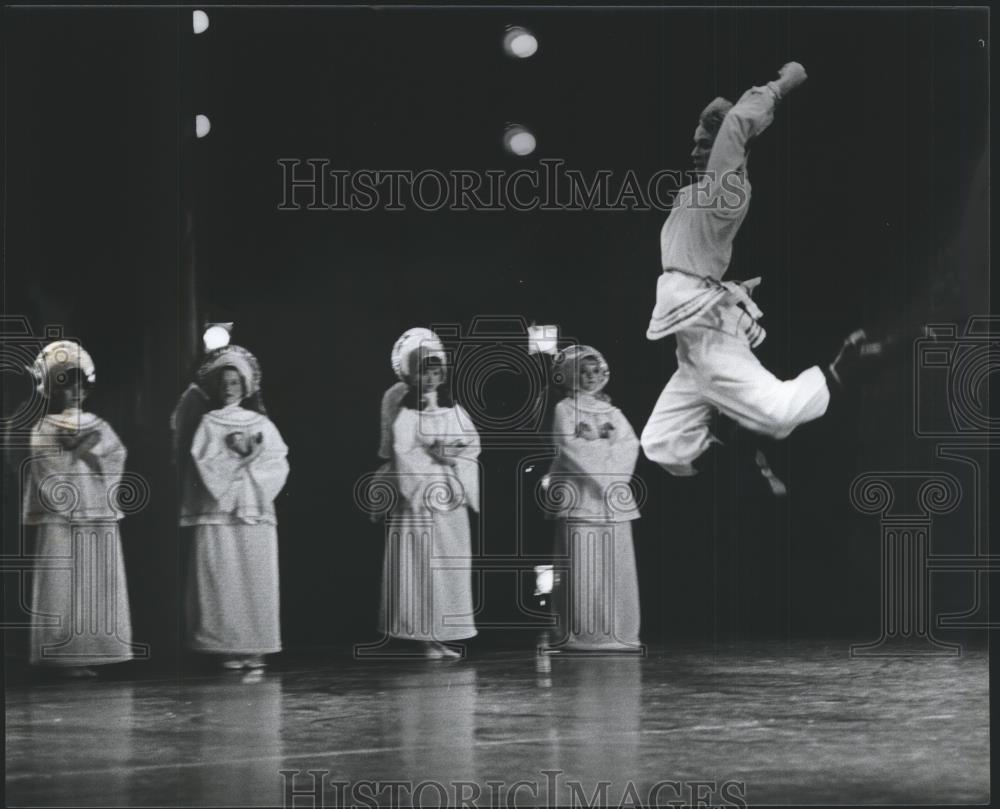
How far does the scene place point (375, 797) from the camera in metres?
5.14

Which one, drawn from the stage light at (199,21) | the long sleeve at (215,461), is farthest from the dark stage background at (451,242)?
the long sleeve at (215,461)

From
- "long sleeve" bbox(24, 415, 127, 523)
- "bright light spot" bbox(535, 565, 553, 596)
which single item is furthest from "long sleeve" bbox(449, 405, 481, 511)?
"long sleeve" bbox(24, 415, 127, 523)

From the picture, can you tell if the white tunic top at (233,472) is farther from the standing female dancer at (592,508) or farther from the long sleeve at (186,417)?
the standing female dancer at (592,508)

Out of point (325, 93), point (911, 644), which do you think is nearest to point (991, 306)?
point (911, 644)

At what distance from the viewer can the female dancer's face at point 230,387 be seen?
5.60m

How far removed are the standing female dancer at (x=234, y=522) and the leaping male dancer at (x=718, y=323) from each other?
1440mm

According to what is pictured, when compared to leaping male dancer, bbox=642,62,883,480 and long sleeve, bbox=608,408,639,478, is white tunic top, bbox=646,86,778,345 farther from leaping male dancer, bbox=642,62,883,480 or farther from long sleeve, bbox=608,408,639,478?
long sleeve, bbox=608,408,639,478

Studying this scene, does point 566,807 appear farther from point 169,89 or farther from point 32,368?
point 169,89

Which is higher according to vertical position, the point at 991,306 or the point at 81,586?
the point at 991,306

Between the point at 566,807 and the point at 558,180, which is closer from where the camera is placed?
the point at 566,807

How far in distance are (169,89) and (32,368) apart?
1.15m

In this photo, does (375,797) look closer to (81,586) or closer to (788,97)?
(81,586)

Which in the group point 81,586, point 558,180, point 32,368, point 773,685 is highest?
point 558,180

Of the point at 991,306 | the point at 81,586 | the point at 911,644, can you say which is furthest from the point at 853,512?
the point at 81,586
